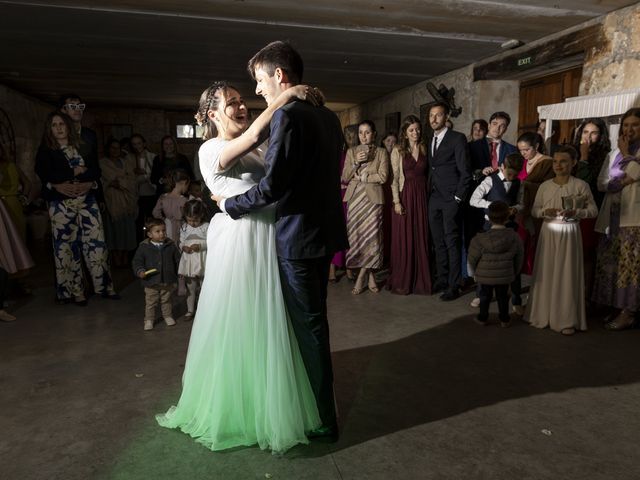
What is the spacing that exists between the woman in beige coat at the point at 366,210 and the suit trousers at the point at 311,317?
254 centimetres

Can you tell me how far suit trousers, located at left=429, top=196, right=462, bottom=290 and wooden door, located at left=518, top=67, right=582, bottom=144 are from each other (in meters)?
1.87

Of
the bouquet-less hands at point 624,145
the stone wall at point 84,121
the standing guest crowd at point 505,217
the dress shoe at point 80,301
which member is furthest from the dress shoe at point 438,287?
the stone wall at point 84,121

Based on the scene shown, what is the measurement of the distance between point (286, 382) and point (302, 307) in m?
0.31

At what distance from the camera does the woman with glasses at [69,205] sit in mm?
3965

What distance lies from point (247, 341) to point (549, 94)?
18.6 ft

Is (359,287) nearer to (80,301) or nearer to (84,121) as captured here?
(80,301)

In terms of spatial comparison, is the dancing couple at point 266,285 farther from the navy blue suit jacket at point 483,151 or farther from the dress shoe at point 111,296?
the navy blue suit jacket at point 483,151

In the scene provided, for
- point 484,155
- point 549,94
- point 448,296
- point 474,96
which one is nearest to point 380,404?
point 448,296

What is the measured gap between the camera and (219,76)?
758cm

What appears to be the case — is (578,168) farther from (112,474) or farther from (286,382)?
(112,474)

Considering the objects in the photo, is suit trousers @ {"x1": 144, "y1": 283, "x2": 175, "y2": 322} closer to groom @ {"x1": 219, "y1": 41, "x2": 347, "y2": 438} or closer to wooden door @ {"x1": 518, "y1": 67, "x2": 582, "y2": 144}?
groom @ {"x1": 219, "y1": 41, "x2": 347, "y2": 438}

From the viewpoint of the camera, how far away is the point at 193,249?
12.1 feet

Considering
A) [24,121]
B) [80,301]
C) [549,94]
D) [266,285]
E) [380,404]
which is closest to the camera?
[266,285]

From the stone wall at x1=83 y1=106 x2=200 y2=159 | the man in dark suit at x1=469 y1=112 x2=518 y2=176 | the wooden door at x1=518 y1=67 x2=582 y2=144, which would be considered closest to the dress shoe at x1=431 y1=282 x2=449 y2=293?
the man in dark suit at x1=469 y1=112 x2=518 y2=176
